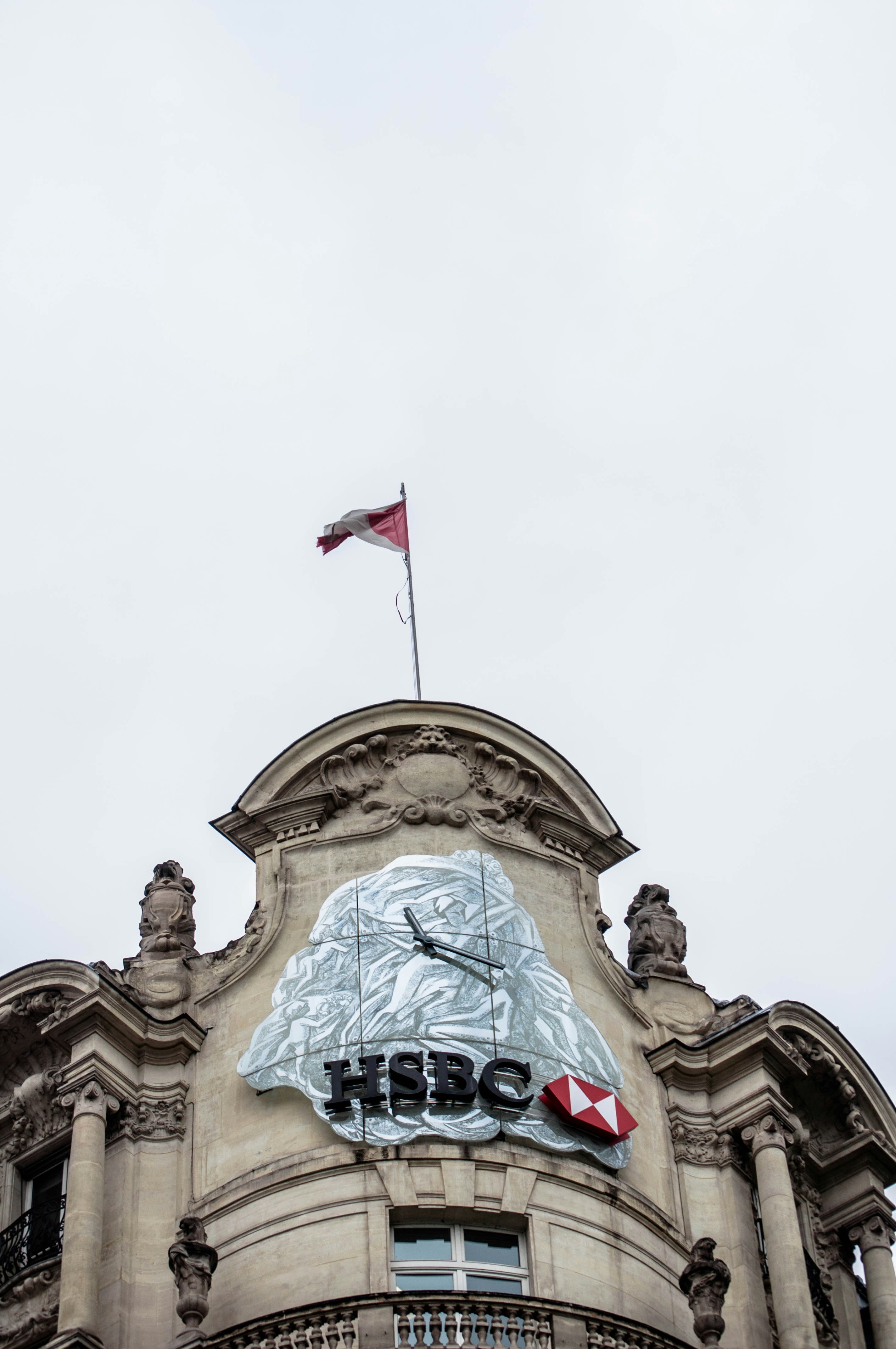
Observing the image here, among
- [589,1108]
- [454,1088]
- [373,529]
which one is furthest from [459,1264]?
[373,529]

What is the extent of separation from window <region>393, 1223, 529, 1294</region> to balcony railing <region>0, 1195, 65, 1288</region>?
15.3 ft

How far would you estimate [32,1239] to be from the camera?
3170 cm

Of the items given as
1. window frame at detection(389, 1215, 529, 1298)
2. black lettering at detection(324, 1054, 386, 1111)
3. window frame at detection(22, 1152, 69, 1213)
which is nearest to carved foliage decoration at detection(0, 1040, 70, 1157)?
window frame at detection(22, 1152, 69, 1213)

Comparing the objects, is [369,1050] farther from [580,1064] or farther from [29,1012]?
[29,1012]

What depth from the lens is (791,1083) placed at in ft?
111

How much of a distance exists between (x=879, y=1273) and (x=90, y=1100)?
11.7m

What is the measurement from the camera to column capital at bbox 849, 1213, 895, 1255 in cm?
3484

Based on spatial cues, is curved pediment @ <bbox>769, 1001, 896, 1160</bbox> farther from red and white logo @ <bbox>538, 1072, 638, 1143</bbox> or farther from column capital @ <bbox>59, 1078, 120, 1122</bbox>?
column capital @ <bbox>59, 1078, 120, 1122</bbox>

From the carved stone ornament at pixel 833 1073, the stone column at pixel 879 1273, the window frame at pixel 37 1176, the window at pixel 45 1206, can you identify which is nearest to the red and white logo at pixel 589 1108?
the carved stone ornament at pixel 833 1073

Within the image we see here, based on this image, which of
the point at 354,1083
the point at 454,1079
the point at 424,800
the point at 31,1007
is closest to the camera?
the point at 454,1079

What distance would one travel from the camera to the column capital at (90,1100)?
Result: 1232 inches

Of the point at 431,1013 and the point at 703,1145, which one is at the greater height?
the point at 431,1013

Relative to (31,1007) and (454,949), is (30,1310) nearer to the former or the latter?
(31,1007)

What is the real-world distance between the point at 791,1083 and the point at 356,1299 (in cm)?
893
